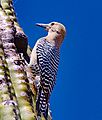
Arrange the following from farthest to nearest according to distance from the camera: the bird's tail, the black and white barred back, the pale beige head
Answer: the pale beige head, the black and white barred back, the bird's tail

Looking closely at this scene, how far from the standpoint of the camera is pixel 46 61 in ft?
24.7

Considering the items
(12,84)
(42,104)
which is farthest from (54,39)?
(12,84)

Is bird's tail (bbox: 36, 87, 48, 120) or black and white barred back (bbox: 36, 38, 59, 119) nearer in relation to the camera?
bird's tail (bbox: 36, 87, 48, 120)

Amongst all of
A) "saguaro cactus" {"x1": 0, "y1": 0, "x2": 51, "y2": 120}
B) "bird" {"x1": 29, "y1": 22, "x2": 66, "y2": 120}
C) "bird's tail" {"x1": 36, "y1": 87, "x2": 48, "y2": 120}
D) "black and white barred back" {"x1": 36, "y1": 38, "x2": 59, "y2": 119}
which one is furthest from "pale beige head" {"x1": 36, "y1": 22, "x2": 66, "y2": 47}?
"bird's tail" {"x1": 36, "y1": 87, "x2": 48, "y2": 120}

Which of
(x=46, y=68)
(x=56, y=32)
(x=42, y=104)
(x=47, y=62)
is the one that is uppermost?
(x=56, y=32)

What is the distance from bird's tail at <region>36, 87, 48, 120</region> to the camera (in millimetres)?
5388

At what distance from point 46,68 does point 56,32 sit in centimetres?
259

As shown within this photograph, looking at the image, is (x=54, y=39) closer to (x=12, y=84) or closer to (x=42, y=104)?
(x=42, y=104)

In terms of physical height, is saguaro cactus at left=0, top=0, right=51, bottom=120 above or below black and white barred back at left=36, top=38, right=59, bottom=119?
below

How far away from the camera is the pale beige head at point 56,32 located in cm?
941

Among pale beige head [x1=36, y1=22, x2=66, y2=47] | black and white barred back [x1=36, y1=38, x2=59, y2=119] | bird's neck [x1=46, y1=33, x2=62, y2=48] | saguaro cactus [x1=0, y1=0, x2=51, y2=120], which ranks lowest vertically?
saguaro cactus [x1=0, y1=0, x2=51, y2=120]

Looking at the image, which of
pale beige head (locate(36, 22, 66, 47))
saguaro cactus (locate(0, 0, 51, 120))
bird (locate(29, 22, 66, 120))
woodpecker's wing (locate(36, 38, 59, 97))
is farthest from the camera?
pale beige head (locate(36, 22, 66, 47))

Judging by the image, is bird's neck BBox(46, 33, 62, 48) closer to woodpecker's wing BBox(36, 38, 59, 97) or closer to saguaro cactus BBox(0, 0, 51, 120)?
woodpecker's wing BBox(36, 38, 59, 97)

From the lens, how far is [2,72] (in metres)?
4.74
